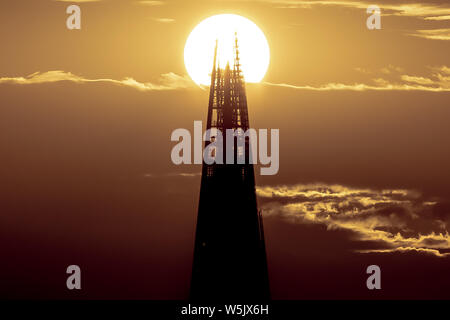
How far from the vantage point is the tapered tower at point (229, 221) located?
13525 centimetres

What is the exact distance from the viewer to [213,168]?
13500 cm

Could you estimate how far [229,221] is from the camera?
137 metres

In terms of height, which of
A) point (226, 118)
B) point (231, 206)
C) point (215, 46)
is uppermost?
point (215, 46)

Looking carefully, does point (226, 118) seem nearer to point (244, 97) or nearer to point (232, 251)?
point (244, 97)

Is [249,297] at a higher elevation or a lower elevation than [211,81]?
lower

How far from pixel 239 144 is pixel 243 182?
4.32m

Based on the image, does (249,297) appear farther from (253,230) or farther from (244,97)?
(244,97)

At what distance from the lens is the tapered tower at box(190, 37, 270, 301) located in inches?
5325

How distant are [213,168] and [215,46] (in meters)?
14.1
